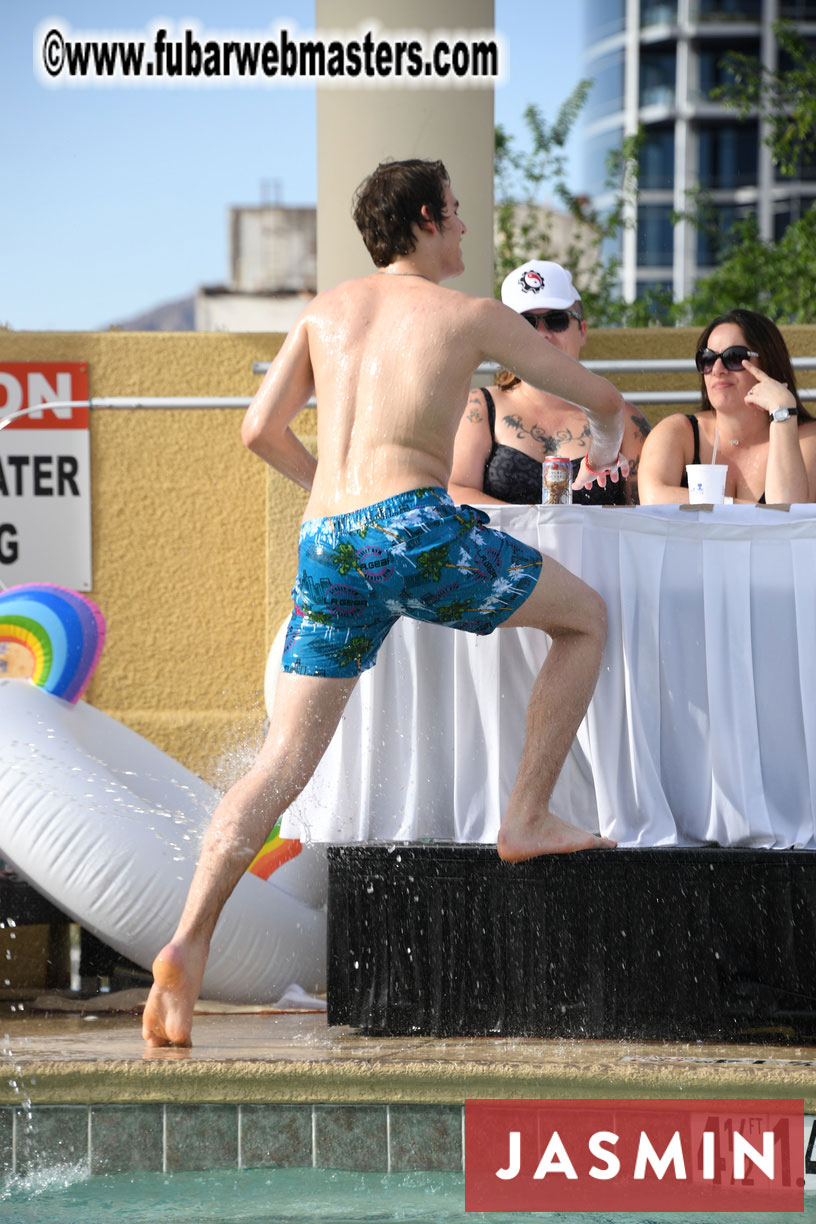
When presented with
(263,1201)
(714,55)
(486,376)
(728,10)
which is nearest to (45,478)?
(486,376)

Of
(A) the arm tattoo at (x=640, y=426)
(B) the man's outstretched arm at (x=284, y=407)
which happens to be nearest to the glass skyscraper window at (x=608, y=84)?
(A) the arm tattoo at (x=640, y=426)

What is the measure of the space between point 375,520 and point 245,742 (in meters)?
2.55

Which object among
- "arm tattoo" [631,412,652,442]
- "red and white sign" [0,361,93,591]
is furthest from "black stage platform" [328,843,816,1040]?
"red and white sign" [0,361,93,591]

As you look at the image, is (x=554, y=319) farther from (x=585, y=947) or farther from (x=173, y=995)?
(x=173, y=995)

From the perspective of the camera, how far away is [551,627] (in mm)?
3135

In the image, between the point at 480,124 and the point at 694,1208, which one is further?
the point at 480,124

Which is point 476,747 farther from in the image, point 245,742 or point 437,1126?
point 245,742

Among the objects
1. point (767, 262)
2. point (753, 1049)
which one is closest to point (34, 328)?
point (753, 1049)

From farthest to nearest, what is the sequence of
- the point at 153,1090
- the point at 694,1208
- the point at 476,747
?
the point at 476,747
the point at 153,1090
the point at 694,1208

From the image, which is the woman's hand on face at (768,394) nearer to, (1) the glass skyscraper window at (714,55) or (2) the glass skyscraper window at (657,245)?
(1) the glass skyscraper window at (714,55)

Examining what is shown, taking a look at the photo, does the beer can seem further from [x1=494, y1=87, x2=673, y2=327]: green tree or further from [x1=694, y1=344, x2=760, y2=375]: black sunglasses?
[x1=494, y1=87, x2=673, y2=327]: green tree

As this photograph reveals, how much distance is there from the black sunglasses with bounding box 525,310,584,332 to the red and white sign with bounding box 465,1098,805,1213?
2.26 metres

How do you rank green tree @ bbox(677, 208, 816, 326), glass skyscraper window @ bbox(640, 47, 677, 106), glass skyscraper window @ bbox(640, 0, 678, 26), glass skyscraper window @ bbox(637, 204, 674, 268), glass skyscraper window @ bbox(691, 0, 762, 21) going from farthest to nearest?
glass skyscraper window @ bbox(637, 204, 674, 268), glass skyscraper window @ bbox(640, 47, 677, 106), glass skyscraper window @ bbox(640, 0, 678, 26), glass skyscraper window @ bbox(691, 0, 762, 21), green tree @ bbox(677, 208, 816, 326)

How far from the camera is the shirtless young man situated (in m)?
2.96
